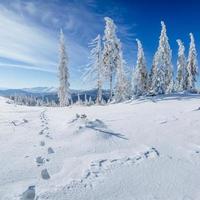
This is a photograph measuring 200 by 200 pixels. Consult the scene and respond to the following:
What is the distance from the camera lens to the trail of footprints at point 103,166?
582cm

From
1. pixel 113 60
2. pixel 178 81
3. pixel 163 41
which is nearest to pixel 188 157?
pixel 113 60

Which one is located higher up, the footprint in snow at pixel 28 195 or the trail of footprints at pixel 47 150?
the trail of footprints at pixel 47 150

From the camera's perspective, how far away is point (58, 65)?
5094cm

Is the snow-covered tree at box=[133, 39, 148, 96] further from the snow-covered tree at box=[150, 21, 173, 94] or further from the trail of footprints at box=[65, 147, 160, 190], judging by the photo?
the trail of footprints at box=[65, 147, 160, 190]

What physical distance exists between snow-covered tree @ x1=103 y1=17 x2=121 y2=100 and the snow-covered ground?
3115cm

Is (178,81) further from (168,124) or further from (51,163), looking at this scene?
(51,163)

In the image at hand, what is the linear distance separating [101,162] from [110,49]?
1410 inches

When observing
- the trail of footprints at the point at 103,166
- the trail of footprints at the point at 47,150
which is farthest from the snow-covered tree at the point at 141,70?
the trail of footprints at the point at 103,166

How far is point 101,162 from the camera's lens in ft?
23.2

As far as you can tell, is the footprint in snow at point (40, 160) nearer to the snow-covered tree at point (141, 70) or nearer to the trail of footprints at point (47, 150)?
the trail of footprints at point (47, 150)

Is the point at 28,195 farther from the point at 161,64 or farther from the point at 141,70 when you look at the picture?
the point at 141,70

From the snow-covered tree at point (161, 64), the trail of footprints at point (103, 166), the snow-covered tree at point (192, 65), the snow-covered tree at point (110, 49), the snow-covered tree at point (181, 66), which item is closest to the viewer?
the trail of footprints at point (103, 166)

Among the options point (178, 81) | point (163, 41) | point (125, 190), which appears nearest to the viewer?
point (125, 190)

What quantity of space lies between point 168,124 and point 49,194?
7375 millimetres
